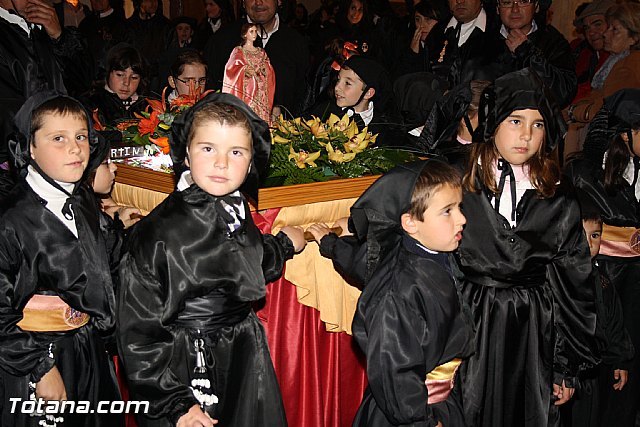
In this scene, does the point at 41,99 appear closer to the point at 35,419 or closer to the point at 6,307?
the point at 6,307

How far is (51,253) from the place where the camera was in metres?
2.77

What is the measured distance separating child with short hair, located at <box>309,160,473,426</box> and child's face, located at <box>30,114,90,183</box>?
1.04m

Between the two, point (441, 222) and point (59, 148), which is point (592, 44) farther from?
point (59, 148)

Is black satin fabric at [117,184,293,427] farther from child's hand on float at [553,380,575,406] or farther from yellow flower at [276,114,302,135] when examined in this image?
child's hand on float at [553,380,575,406]

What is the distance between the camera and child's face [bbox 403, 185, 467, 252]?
2652 millimetres

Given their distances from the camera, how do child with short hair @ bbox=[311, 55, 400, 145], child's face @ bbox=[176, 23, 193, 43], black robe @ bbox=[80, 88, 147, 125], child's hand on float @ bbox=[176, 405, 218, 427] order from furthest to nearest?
child's face @ bbox=[176, 23, 193, 43] → black robe @ bbox=[80, 88, 147, 125] → child with short hair @ bbox=[311, 55, 400, 145] → child's hand on float @ bbox=[176, 405, 218, 427]

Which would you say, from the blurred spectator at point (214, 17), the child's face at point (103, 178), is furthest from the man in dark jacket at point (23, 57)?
the blurred spectator at point (214, 17)

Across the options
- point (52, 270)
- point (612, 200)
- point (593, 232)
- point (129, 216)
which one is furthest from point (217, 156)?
point (612, 200)

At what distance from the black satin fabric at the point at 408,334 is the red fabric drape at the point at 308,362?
81 cm

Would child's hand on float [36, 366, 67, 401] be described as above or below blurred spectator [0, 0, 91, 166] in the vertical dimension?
below

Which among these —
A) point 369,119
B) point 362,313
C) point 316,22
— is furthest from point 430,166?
point 316,22

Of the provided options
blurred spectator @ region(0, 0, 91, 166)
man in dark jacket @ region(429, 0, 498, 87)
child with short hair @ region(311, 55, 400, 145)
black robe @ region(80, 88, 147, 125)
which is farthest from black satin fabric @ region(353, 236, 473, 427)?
black robe @ region(80, 88, 147, 125)

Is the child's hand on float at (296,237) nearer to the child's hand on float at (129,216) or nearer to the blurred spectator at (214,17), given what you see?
the child's hand on float at (129,216)

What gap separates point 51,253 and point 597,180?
285cm
